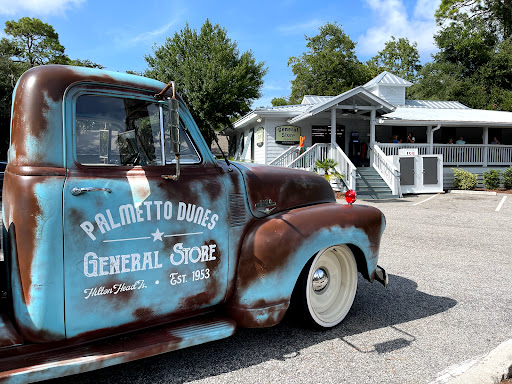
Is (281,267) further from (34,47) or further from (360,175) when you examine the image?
(34,47)

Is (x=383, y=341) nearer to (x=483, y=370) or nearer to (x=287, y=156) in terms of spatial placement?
(x=483, y=370)

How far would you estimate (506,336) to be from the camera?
3.48 m

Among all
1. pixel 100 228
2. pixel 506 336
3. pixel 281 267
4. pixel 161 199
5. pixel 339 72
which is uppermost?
pixel 339 72

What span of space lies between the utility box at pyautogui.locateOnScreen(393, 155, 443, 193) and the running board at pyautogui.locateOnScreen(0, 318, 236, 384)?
16.0 meters

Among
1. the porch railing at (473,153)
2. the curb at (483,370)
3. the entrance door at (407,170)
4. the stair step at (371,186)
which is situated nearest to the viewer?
the curb at (483,370)

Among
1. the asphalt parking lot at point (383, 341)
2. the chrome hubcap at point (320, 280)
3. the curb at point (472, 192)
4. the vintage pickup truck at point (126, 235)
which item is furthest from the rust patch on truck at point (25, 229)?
the curb at point (472, 192)

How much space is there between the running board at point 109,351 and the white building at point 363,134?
14.8 meters

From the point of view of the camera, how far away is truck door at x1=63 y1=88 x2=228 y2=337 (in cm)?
241

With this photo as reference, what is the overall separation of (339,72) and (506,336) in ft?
145

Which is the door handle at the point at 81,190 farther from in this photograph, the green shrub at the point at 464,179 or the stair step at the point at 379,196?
the green shrub at the point at 464,179

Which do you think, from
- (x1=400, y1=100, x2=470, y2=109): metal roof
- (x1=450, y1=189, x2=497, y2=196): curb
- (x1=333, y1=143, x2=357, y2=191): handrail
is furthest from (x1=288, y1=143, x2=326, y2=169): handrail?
(x1=400, y1=100, x2=470, y2=109): metal roof

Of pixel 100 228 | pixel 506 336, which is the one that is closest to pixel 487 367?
pixel 506 336

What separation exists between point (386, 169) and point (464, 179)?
4.42 metres

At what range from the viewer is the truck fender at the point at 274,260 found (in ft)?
9.87
